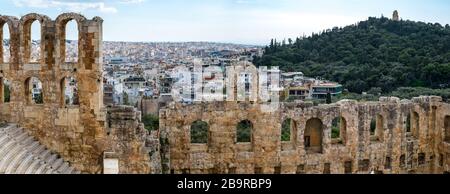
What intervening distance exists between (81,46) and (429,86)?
37865 millimetres

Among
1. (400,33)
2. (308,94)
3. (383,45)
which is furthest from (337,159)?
(400,33)

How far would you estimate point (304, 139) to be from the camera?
2431 cm

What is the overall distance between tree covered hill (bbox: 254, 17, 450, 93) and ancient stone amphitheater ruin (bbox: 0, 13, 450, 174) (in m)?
24.3

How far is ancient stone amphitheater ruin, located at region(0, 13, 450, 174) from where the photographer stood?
1850 centimetres

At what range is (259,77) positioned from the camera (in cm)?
2277

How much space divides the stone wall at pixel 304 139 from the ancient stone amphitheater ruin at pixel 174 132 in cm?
4

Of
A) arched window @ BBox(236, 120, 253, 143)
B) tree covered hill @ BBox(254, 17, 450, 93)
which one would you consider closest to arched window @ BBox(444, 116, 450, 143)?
arched window @ BBox(236, 120, 253, 143)

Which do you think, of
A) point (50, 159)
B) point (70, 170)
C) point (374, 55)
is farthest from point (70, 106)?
point (374, 55)

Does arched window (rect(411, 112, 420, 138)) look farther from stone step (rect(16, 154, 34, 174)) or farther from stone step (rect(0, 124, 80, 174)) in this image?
stone step (rect(16, 154, 34, 174))

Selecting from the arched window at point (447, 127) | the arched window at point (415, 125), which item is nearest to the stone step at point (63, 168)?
the arched window at point (415, 125)

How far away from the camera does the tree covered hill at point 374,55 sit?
164 feet
